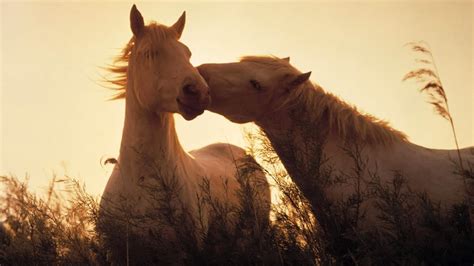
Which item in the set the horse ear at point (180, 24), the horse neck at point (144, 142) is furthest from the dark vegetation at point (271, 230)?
the horse ear at point (180, 24)

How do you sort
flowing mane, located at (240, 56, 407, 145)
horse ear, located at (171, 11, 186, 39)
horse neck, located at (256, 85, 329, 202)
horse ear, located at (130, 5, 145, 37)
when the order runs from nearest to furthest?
horse neck, located at (256, 85, 329, 202) < flowing mane, located at (240, 56, 407, 145) < horse ear, located at (130, 5, 145, 37) < horse ear, located at (171, 11, 186, 39)

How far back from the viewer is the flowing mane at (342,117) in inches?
215

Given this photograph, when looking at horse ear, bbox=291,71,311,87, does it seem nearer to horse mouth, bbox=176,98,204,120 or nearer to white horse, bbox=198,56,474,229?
white horse, bbox=198,56,474,229

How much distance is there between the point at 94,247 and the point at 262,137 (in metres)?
1.57

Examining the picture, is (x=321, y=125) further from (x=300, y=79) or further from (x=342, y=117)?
(x=300, y=79)

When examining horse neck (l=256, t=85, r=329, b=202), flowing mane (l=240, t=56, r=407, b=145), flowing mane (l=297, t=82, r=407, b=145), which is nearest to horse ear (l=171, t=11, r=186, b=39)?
flowing mane (l=240, t=56, r=407, b=145)

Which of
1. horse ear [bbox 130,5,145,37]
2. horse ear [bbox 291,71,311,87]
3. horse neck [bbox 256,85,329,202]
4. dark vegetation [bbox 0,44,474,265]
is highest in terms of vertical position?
horse ear [bbox 130,5,145,37]

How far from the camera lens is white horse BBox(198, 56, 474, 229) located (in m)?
5.25

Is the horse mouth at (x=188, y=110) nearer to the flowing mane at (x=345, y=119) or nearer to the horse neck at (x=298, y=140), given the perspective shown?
the horse neck at (x=298, y=140)

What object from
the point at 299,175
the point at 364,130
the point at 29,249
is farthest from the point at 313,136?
the point at 29,249

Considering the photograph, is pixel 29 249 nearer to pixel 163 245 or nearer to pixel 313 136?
pixel 163 245

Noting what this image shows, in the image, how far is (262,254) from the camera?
4152 mm

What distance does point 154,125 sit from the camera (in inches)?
223

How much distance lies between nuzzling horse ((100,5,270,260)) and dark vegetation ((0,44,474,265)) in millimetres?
114
